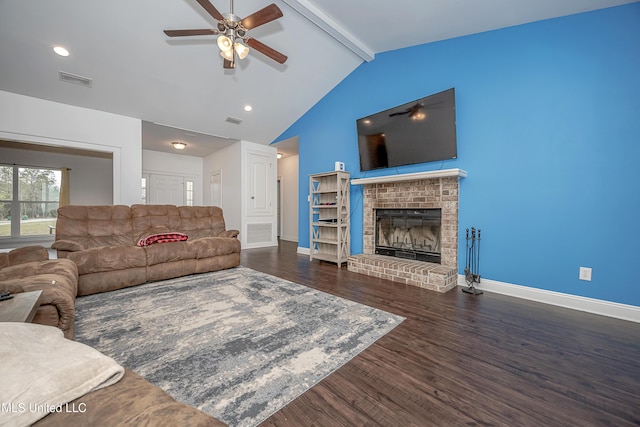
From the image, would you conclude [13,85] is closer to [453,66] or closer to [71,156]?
[71,156]

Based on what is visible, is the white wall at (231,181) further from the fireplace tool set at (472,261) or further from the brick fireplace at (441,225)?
the fireplace tool set at (472,261)

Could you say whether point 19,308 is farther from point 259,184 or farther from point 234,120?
point 259,184

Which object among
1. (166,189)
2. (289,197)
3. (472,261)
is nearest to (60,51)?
(166,189)

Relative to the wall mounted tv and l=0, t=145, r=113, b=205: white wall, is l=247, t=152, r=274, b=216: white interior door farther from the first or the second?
l=0, t=145, r=113, b=205: white wall

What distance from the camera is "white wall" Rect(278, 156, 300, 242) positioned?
7.38 m

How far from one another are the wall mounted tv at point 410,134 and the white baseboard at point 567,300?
1632 mm

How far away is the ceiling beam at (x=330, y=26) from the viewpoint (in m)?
2.93

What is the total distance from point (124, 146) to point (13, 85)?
4.80 ft

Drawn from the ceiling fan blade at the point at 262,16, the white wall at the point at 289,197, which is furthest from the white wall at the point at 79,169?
the ceiling fan blade at the point at 262,16

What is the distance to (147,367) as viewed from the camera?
148cm

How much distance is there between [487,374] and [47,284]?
2.82m

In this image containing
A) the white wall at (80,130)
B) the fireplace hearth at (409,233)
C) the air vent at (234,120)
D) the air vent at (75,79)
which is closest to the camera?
the fireplace hearth at (409,233)

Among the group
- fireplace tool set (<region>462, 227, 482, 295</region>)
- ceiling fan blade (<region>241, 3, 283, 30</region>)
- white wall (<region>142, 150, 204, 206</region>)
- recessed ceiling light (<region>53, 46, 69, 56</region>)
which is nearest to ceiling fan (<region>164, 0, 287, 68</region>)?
ceiling fan blade (<region>241, 3, 283, 30</region>)

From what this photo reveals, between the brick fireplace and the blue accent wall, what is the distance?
0.14m
